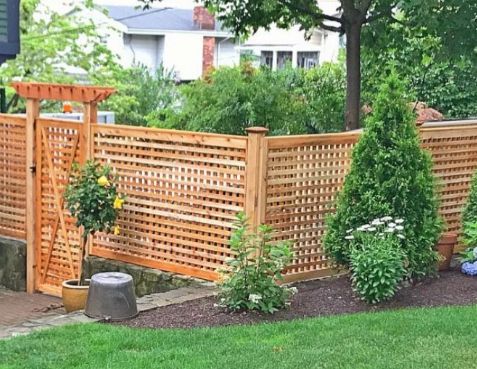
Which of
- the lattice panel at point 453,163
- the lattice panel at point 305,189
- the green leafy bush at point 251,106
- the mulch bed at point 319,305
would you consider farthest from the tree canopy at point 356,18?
the mulch bed at point 319,305

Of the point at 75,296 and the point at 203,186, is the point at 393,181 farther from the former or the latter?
the point at 75,296

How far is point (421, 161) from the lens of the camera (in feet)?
22.6

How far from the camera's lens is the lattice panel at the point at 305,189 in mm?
7445

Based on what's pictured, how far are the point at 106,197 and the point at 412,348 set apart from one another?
395 cm

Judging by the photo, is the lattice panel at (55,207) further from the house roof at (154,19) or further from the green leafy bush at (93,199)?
the house roof at (154,19)

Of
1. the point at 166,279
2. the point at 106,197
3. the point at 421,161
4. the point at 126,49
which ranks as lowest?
the point at 166,279

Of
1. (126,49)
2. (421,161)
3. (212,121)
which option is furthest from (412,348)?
(126,49)

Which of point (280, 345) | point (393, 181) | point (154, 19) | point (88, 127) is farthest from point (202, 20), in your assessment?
point (280, 345)

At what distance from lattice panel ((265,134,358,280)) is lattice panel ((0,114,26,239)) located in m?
3.57

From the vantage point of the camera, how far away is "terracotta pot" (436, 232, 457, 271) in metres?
7.54

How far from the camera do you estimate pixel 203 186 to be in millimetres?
7781

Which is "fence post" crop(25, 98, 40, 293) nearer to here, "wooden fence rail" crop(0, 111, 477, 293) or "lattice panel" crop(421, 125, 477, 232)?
"wooden fence rail" crop(0, 111, 477, 293)

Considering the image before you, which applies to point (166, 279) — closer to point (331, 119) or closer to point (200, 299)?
point (200, 299)

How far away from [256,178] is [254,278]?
1.21m
